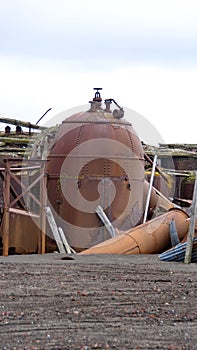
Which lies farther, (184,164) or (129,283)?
(184,164)

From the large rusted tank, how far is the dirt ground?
5456 millimetres

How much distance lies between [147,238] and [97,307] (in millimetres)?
7258

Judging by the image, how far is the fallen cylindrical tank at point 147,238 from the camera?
13.2 meters

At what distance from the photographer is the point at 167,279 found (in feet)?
28.1

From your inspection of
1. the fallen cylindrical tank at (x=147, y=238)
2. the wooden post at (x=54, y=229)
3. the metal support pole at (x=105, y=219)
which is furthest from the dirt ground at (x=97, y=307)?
the metal support pole at (x=105, y=219)

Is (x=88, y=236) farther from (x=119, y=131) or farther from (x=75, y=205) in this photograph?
(x=119, y=131)

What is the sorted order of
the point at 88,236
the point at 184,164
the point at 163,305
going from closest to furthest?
the point at 163,305 → the point at 88,236 → the point at 184,164

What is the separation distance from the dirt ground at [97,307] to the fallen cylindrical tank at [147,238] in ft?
10.7

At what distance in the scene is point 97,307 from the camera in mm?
6484

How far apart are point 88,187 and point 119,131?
146cm

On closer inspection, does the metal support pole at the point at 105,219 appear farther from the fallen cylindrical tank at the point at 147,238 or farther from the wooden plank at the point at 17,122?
the wooden plank at the point at 17,122

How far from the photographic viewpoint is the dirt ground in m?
5.27

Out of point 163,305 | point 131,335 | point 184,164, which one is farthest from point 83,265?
point 184,164

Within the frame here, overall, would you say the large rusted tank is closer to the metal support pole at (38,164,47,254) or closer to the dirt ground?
the metal support pole at (38,164,47,254)
